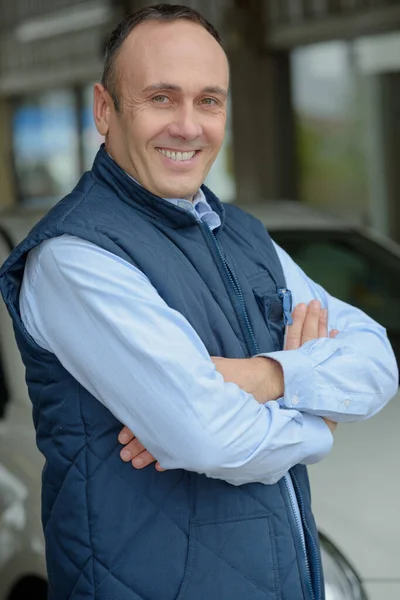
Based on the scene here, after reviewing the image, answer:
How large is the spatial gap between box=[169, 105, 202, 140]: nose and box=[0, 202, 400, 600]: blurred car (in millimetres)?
1100

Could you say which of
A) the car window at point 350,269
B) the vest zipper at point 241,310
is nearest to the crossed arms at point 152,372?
the vest zipper at point 241,310

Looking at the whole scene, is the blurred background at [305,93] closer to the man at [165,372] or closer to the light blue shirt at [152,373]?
the man at [165,372]

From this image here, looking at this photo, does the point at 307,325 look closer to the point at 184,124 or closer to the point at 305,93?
the point at 184,124

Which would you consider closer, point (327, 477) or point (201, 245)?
point (201, 245)

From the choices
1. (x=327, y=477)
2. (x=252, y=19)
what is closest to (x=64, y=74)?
(x=252, y=19)

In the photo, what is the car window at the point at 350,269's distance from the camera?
3.89 metres

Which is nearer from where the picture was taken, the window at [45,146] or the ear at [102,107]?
the ear at [102,107]

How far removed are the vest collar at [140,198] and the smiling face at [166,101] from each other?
0.03m

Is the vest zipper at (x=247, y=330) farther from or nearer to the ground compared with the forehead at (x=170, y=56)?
nearer to the ground

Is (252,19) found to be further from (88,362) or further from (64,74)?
(88,362)

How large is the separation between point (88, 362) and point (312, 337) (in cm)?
56

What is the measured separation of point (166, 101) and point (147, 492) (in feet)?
2.35

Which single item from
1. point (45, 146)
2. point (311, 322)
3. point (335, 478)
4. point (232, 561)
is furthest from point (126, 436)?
point (45, 146)

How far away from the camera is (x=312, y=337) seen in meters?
2.14
